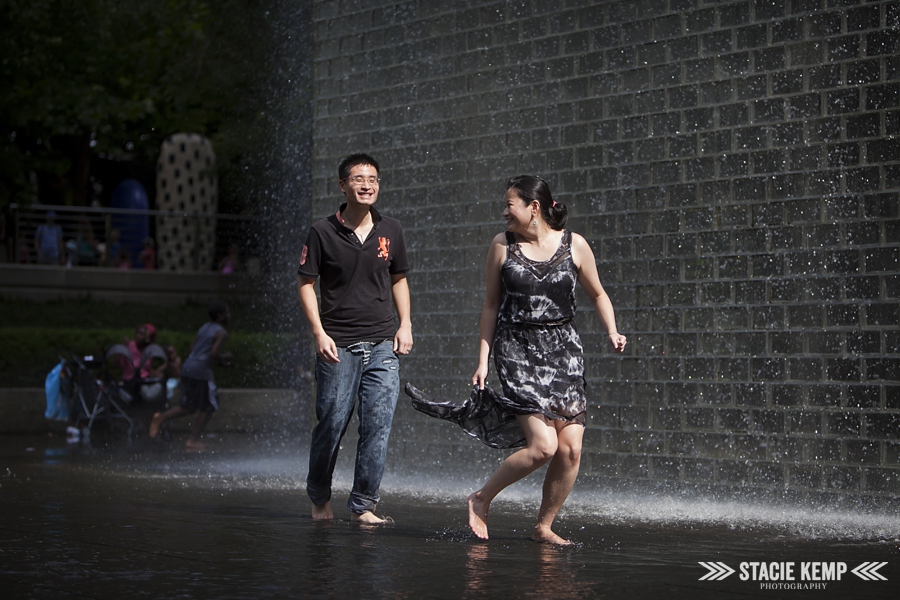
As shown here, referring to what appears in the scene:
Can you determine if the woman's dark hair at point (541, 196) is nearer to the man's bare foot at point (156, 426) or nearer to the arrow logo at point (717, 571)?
the arrow logo at point (717, 571)

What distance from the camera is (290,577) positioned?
529 cm

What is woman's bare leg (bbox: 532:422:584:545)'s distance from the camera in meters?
6.46

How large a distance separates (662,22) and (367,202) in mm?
3194

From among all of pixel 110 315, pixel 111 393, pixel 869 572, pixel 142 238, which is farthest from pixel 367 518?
pixel 142 238

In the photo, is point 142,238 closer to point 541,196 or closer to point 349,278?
point 349,278

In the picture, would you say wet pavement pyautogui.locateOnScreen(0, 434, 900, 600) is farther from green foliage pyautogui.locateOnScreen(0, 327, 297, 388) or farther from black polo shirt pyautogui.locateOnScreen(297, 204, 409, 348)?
green foliage pyautogui.locateOnScreen(0, 327, 297, 388)

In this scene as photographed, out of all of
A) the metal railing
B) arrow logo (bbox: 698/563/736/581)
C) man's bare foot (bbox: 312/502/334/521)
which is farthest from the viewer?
the metal railing

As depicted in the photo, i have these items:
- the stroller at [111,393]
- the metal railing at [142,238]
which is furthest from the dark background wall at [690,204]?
the metal railing at [142,238]

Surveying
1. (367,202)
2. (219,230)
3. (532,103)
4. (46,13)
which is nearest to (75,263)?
(219,230)

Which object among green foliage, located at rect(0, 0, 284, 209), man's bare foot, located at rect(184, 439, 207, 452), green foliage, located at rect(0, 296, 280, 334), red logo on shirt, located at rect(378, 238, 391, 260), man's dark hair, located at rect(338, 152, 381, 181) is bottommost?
man's bare foot, located at rect(184, 439, 207, 452)

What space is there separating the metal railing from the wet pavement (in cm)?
2058

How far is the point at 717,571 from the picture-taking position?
18.4ft

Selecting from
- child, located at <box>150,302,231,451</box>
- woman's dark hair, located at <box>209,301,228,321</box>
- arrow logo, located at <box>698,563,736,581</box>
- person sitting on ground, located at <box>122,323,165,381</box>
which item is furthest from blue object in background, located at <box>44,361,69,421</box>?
arrow logo, located at <box>698,563,736,581</box>

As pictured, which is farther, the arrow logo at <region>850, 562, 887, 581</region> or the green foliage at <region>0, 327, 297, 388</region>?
the green foliage at <region>0, 327, 297, 388</region>
